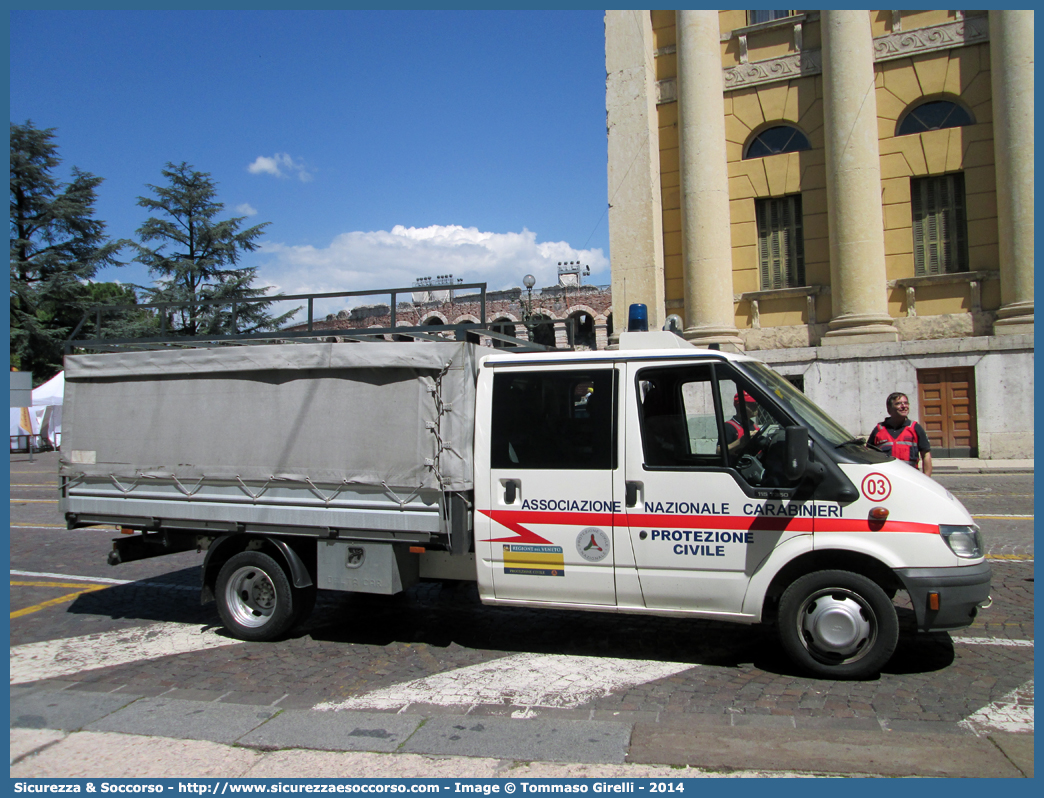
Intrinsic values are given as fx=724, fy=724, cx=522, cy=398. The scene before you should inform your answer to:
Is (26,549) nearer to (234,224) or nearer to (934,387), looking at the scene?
(934,387)

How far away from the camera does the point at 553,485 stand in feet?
17.1

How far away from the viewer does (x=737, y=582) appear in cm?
488

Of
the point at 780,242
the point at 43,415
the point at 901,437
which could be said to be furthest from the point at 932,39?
the point at 43,415

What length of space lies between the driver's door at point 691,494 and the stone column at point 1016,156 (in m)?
15.9

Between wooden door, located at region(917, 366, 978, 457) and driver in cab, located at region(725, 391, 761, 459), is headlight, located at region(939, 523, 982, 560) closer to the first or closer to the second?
driver in cab, located at region(725, 391, 761, 459)

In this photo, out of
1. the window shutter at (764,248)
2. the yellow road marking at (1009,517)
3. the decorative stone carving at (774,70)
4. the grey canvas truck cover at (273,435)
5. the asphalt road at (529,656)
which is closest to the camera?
the asphalt road at (529,656)

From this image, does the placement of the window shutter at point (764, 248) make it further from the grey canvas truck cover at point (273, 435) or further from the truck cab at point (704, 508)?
the grey canvas truck cover at point (273, 435)

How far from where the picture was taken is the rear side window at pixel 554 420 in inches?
204

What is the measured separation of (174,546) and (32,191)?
40.9 metres

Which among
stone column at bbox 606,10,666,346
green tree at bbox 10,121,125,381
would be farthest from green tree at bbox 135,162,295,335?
stone column at bbox 606,10,666,346

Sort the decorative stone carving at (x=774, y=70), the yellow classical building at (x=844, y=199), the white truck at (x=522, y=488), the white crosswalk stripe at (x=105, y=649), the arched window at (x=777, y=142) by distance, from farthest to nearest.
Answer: the arched window at (x=777, y=142), the decorative stone carving at (x=774, y=70), the yellow classical building at (x=844, y=199), the white crosswalk stripe at (x=105, y=649), the white truck at (x=522, y=488)

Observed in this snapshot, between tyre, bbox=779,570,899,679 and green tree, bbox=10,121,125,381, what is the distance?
41.3 m

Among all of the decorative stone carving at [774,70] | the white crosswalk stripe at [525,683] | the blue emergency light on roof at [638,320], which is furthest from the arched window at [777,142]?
the white crosswalk stripe at [525,683]
